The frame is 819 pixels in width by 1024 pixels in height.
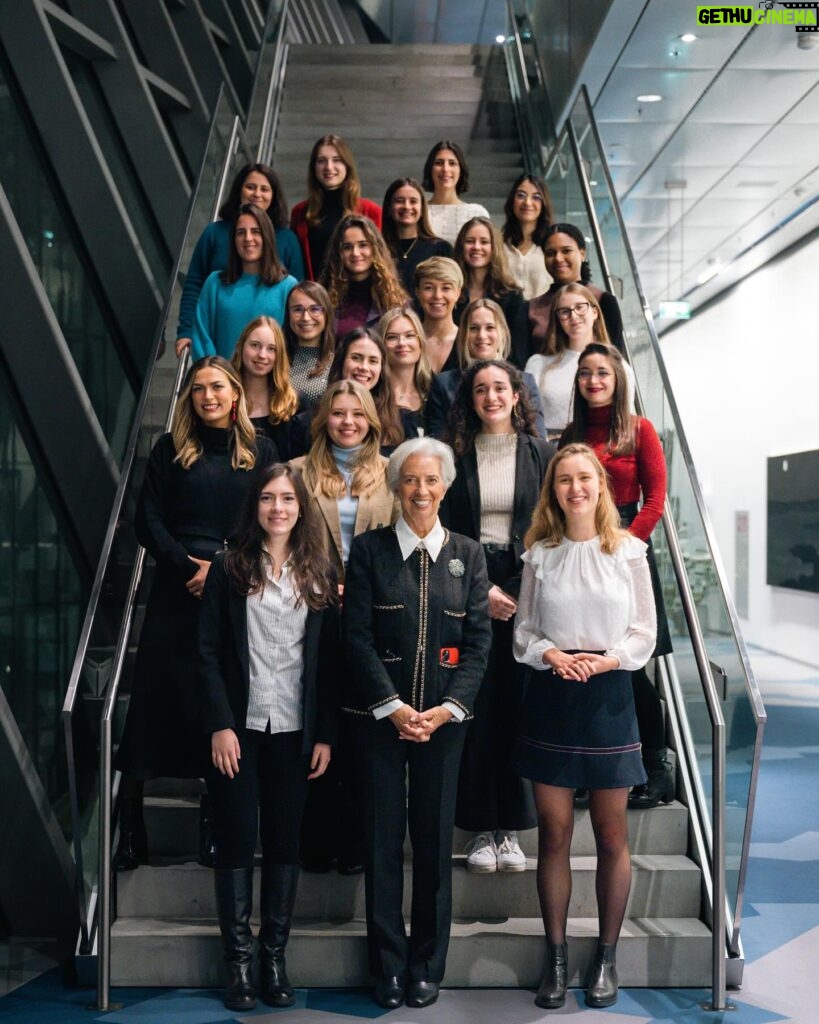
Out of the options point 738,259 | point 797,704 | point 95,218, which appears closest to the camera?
point 95,218

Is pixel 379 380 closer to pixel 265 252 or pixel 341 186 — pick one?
pixel 265 252

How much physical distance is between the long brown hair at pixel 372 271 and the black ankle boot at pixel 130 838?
2.62 meters

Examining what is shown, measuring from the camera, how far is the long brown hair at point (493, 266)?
6.15 m

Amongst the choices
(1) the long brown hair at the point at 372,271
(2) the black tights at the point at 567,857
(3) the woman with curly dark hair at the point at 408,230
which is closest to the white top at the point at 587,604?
(2) the black tights at the point at 567,857

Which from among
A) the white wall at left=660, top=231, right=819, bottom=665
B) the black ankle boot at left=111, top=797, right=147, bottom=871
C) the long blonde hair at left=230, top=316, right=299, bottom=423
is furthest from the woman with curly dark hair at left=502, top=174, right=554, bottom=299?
the white wall at left=660, top=231, right=819, bottom=665

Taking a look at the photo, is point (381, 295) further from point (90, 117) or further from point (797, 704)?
point (797, 704)

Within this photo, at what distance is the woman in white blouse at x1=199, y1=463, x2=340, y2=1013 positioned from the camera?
4066 millimetres

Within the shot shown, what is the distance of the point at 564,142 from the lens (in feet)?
27.6

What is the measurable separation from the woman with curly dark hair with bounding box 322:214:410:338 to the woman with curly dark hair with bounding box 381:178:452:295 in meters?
0.44

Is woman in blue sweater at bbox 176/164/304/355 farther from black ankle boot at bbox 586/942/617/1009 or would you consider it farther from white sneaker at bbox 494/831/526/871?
black ankle boot at bbox 586/942/617/1009

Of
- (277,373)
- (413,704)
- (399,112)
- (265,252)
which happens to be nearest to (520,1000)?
(413,704)

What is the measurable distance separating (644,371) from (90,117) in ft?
16.8

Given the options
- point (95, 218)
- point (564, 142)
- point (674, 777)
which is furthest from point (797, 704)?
point (95, 218)

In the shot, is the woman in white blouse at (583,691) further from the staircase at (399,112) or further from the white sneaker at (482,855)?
the staircase at (399,112)
